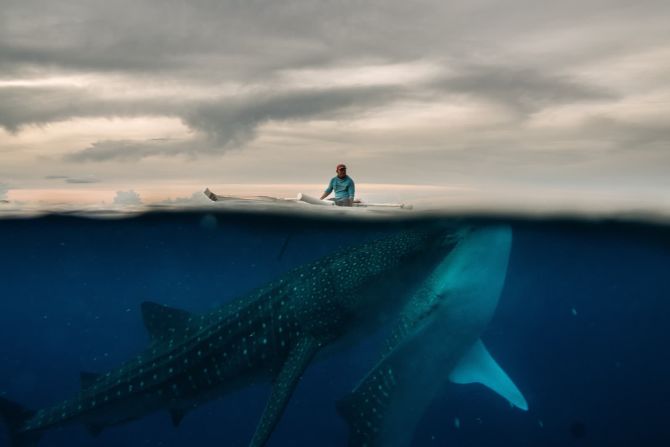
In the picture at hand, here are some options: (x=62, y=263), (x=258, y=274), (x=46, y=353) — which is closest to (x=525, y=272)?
(x=258, y=274)

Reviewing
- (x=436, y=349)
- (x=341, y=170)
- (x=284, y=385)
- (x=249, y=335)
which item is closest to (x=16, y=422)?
(x=249, y=335)

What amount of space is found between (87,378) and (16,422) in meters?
1.50

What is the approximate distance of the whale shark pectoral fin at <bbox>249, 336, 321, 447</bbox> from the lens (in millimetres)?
5641

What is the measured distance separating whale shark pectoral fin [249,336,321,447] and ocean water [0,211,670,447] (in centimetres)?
115

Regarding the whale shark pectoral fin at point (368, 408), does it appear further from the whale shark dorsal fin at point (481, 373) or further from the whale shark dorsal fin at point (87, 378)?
the whale shark dorsal fin at point (87, 378)

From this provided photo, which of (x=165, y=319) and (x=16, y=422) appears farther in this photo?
(x=16, y=422)

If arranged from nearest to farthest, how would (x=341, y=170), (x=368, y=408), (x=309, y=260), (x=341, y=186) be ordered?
(x=368, y=408) < (x=341, y=170) < (x=341, y=186) < (x=309, y=260)

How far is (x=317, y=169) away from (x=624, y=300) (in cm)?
4972

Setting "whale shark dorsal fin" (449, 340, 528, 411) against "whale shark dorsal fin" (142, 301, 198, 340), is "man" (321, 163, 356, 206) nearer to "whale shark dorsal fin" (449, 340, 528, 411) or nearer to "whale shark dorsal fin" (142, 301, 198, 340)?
"whale shark dorsal fin" (449, 340, 528, 411)

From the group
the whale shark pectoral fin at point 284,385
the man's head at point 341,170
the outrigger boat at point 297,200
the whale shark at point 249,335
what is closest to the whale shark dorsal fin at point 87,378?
the whale shark at point 249,335

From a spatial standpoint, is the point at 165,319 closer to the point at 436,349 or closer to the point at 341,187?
the point at 436,349

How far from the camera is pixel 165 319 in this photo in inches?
278

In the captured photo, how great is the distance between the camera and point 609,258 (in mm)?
26047

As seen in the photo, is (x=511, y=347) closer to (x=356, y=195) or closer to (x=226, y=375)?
(x=356, y=195)
